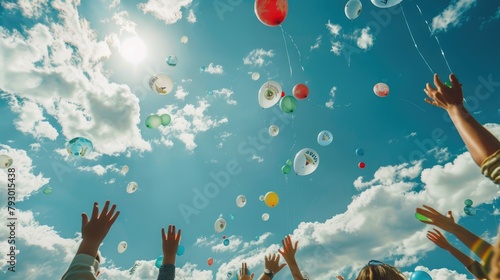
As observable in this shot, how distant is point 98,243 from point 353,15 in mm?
8152

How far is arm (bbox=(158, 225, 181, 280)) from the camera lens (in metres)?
2.01

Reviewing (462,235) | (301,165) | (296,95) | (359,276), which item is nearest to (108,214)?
(359,276)

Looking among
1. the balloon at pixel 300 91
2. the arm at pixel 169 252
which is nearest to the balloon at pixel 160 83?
the balloon at pixel 300 91

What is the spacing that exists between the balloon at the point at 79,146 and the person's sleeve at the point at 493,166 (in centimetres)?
749

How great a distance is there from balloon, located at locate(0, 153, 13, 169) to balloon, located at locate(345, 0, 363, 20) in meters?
10.4

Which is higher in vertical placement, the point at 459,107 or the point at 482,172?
the point at 459,107

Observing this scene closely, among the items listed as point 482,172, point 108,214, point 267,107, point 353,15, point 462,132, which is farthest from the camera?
point 267,107

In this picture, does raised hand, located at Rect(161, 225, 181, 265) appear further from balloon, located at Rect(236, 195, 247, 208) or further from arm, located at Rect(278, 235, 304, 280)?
balloon, located at Rect(236, 195, 247, 208)

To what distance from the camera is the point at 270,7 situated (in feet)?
20.4

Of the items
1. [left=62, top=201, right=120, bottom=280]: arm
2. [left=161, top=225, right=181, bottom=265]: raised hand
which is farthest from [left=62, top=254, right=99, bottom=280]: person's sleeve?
[left=161, top=225, right=181, bottom=265]: raised hand

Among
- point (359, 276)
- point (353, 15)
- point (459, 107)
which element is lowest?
point (359, 276)

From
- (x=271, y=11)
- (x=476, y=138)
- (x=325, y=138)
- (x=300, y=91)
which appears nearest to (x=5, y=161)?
(x=271, y=11)

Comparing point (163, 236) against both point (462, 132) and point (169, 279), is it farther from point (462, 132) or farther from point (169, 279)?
point (462, 132)

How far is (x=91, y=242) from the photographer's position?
1735 millimetres
